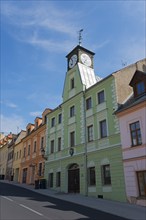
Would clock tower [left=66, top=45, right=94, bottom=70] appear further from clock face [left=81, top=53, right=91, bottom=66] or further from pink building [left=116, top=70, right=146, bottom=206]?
pink building [left=116, top=70, right=146, bottom=206]

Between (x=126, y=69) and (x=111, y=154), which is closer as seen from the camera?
(x=111, y=154)

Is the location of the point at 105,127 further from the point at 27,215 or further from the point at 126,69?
the point at 27,215

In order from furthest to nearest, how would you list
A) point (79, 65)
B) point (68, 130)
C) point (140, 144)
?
point (79, 65) < point (68, 130) < point (140, 144)

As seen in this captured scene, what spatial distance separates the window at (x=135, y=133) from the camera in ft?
53.3

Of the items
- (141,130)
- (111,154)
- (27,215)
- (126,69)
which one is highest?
(126,69)

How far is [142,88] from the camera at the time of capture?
18125 mm

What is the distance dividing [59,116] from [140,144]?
44.9 feet

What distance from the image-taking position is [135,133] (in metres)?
16.6

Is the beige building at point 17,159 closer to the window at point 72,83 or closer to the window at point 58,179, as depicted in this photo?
the window at point 58,179

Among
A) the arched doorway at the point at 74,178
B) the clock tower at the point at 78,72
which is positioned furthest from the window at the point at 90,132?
the clock tower at the point at 78,72

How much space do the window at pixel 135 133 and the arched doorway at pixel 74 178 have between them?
25.3 ft

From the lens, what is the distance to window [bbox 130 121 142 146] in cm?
1623

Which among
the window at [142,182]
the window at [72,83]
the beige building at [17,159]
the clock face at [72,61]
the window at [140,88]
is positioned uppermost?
the clock face at [72,61]

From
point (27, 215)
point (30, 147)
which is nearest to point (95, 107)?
point (27, 215)
